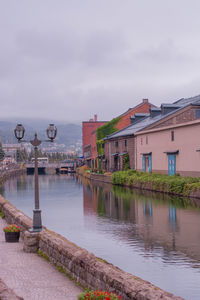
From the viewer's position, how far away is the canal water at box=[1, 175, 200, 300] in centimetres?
1271

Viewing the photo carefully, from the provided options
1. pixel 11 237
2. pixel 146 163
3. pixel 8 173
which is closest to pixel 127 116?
pixel 146 163

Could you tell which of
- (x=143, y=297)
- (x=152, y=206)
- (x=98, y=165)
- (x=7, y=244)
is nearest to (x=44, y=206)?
(x=152, y=206)

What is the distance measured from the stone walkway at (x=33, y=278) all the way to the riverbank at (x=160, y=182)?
22.1m

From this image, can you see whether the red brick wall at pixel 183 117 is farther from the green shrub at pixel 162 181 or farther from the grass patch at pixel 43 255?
the grass patch at pixel 43 255

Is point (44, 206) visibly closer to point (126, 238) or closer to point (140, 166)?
point (126, 238)

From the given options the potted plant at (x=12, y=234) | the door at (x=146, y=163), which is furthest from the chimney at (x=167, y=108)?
the potted plant at (x=12, y=234)

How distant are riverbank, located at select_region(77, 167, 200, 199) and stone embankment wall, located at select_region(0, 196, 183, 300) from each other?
21.3 metres

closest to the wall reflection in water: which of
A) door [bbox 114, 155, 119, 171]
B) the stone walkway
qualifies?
the stone walkway

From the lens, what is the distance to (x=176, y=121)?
4678 cm

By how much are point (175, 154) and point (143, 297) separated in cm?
3571

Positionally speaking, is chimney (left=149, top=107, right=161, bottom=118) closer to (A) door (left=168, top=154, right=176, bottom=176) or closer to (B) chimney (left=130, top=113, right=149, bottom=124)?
(B) chimney (left=130, top=113, right=149, bottom=124)

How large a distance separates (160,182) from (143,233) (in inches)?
799

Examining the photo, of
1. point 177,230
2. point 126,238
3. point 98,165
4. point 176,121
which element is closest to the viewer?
point 126,238

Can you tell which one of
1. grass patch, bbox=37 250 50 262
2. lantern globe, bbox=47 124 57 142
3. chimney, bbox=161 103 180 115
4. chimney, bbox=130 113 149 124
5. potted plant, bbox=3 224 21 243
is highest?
chimney, bbox=130 113 149 124
